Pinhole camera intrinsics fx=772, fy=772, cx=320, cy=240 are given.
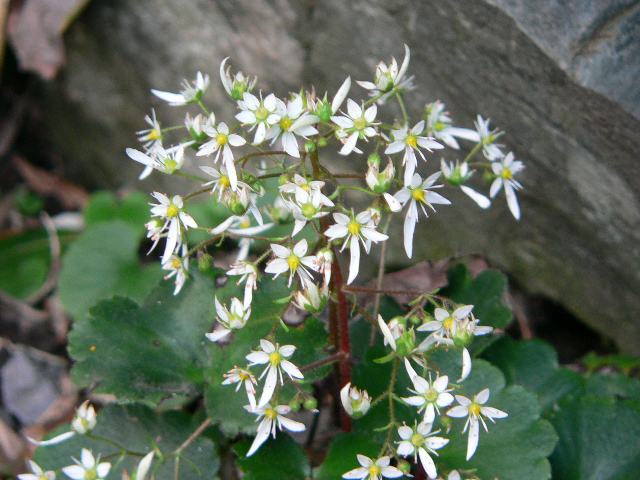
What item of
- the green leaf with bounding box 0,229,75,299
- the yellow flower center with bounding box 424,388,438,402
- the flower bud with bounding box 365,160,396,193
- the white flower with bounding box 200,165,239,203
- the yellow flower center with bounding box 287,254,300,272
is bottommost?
the green leaf with bounding box 0,229,75,299

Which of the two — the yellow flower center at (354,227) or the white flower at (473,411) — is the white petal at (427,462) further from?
the yellow flower center at (354,227)

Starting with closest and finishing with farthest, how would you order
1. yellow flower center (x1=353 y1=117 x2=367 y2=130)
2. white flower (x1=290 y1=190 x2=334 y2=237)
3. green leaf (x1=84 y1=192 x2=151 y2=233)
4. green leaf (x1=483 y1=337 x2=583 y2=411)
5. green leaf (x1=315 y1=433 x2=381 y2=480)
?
white flower (x1=290 y1=190 x2=334 y2=237), yellow flower center (x1=353 y1=117 x2=367 y2=130), green leaf (x1=315 y1=433 x2=381 y2=480), green leaf (x1=483 y1=337 x2=583 y2=411), green leaf (x1=84 y1=192 x2=151 y2=233)

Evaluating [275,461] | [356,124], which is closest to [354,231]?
[356,124]

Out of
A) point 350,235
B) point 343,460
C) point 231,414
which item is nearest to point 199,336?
point 231,414

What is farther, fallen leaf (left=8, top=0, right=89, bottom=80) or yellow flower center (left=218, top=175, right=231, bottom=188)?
fallen leaf (left=8, top=0, right=89, bottom=80)

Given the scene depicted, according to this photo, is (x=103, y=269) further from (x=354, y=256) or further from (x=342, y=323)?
(x=354, y=256)

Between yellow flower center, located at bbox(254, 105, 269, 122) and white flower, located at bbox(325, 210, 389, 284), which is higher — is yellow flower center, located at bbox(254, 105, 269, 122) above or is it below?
above

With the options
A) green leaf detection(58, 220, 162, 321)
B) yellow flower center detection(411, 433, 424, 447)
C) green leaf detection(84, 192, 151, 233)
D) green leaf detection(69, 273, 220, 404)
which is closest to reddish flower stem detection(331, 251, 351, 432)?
yellow flower center detection(411, 433, 424, 447)

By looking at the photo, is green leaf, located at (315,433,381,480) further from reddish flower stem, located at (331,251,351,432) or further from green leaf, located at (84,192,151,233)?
green leaf, located at (84,192,151,233)
